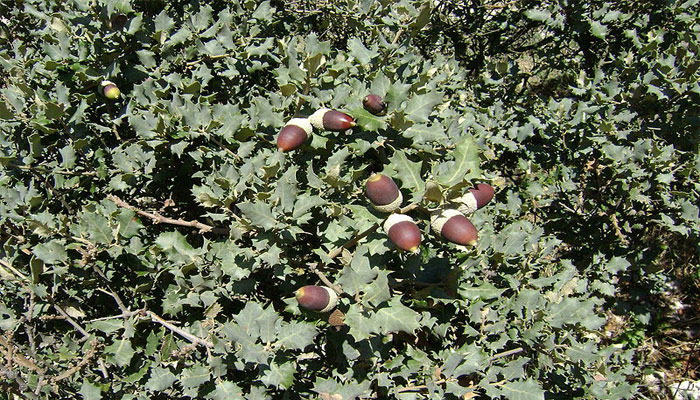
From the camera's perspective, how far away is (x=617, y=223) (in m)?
3.12

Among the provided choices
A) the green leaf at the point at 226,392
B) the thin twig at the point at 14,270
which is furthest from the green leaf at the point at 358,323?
the thin twig at the point at 14,270

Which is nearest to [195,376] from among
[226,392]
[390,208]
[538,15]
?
[226,392]

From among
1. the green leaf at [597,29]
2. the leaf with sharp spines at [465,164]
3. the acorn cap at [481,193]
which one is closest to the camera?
the leaf with sharp spines at [465,164]

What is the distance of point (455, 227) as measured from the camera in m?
1.46

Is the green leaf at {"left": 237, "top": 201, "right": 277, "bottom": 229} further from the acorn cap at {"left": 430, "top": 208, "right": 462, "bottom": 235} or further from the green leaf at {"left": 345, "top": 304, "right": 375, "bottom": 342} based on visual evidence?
the acorn cap at {"left": 430, "top": 208, "right": 462, "bottom": 235}

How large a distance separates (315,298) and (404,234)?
1.22 feet

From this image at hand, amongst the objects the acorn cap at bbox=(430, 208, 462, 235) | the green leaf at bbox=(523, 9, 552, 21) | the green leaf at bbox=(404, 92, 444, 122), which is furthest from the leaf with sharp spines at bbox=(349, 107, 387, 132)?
the green leaf at bbox=(523, 9, 552, 21)

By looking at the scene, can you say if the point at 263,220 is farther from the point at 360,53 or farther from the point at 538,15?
the point at 538,15

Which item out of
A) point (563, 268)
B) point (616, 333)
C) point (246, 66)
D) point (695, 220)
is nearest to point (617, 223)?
point (695, 220)

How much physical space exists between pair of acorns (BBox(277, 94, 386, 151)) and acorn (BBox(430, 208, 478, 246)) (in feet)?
1.73

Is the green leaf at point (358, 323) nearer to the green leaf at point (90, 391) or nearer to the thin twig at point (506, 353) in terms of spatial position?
the thin twig at point (506, 353)

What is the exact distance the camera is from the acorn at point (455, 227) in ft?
4.75

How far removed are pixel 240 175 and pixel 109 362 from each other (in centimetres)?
89

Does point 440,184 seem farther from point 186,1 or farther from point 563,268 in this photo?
point 186,1
